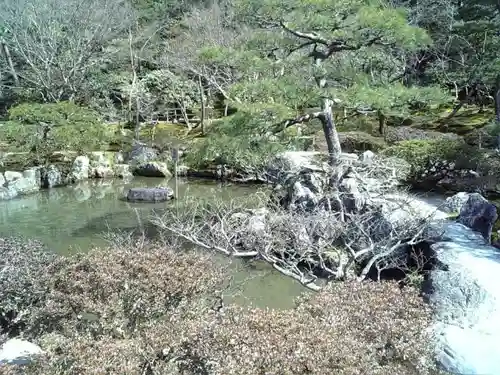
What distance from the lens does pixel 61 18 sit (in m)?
20.8

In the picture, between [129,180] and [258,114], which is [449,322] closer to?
[258,114]

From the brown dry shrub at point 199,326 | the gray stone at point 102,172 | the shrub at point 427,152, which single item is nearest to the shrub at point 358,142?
the shrub at point 427,152

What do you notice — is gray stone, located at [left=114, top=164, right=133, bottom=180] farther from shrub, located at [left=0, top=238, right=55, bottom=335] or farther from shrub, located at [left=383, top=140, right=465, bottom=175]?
shrub, located at [left=0, top=238, right=55, bottom=335]

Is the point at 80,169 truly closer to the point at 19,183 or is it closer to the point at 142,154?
the point at 142,154

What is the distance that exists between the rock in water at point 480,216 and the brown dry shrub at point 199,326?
2.98 m

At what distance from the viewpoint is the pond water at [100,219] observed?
677cm

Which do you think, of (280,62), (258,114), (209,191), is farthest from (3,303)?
(209,191)

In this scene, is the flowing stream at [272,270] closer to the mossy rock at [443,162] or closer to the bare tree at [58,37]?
the mossy rock at [443,162]

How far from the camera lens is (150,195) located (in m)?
12.5

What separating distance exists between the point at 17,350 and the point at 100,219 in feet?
22.5

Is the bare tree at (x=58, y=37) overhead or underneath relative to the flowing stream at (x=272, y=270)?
overhead

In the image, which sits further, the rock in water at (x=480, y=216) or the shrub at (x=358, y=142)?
the shrub at (x=358, y=142)

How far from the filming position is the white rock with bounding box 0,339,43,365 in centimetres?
404

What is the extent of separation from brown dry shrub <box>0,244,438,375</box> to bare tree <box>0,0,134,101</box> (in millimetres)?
17241
